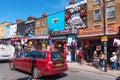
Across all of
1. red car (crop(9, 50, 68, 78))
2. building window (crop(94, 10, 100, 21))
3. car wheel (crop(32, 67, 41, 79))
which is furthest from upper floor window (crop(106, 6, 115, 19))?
car wheel (crop(32, 67, 41, 79))

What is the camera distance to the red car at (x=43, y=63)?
1101 cm

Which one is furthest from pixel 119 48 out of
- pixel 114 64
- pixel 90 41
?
pixel 90 41

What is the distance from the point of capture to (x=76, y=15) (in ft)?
94.1

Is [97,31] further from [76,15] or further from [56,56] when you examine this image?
[56,56]

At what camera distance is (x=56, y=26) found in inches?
1288

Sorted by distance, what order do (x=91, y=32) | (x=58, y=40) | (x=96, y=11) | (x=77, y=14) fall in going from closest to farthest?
(x=91, y=32)
(x=58, y=40)
(x=96, y=11)
(x=77, y=14)

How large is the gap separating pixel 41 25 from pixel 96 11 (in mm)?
14169

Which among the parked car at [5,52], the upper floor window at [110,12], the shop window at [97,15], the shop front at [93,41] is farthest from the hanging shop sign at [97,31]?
the parked car at [5,52]

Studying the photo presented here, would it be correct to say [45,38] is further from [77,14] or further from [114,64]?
[114,64]

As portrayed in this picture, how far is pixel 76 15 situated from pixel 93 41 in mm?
8415

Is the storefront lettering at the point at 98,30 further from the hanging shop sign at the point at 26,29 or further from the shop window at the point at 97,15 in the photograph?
the hanging shop sign at the point at 26,29

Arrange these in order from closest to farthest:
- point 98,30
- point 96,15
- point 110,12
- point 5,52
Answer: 1. point 5,52
2. point 98,30
3. point 110,12
4. point 96,15

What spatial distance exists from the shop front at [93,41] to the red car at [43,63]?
8.33 metres

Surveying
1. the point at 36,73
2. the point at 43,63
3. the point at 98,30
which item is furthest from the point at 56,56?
the point at 98,30
